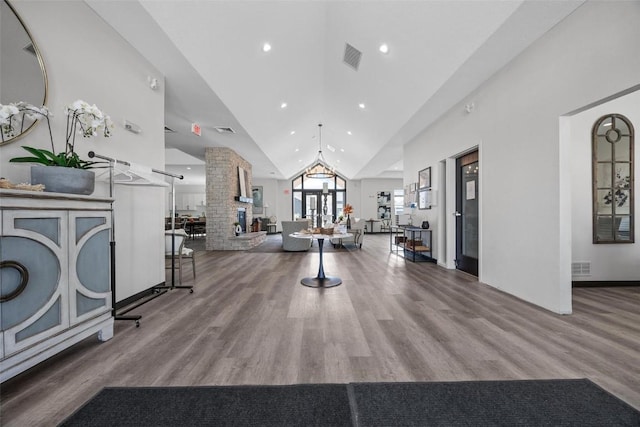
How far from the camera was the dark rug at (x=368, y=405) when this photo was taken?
1244 millimetres

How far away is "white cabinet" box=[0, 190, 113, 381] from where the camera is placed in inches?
54.6

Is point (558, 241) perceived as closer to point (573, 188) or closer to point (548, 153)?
point (548, 153)

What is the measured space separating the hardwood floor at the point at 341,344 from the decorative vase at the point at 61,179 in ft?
3.96

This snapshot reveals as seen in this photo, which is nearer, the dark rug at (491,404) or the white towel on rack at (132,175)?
the dark rug at (491,404)

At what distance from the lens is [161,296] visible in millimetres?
3223

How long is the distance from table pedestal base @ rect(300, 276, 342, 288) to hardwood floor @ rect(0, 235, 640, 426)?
12.4 inches

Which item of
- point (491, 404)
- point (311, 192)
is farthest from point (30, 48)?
point (311, 192)

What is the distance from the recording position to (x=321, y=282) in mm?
3791

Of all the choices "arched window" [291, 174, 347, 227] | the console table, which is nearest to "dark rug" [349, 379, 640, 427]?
the console table

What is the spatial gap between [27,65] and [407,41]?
3.96 meters

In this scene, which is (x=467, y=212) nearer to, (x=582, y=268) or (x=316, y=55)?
(x=582, y=268)

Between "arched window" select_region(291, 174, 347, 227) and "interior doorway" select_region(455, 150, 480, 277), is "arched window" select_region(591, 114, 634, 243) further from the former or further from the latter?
"arched window" select_region(291, 174, 347, 227)

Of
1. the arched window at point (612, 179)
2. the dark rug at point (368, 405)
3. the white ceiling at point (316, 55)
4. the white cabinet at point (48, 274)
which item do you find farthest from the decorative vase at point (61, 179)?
the arched window at point (612, 179)

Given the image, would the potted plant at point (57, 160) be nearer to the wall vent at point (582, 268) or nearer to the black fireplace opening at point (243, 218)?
the wall vent at point (582, 268)
